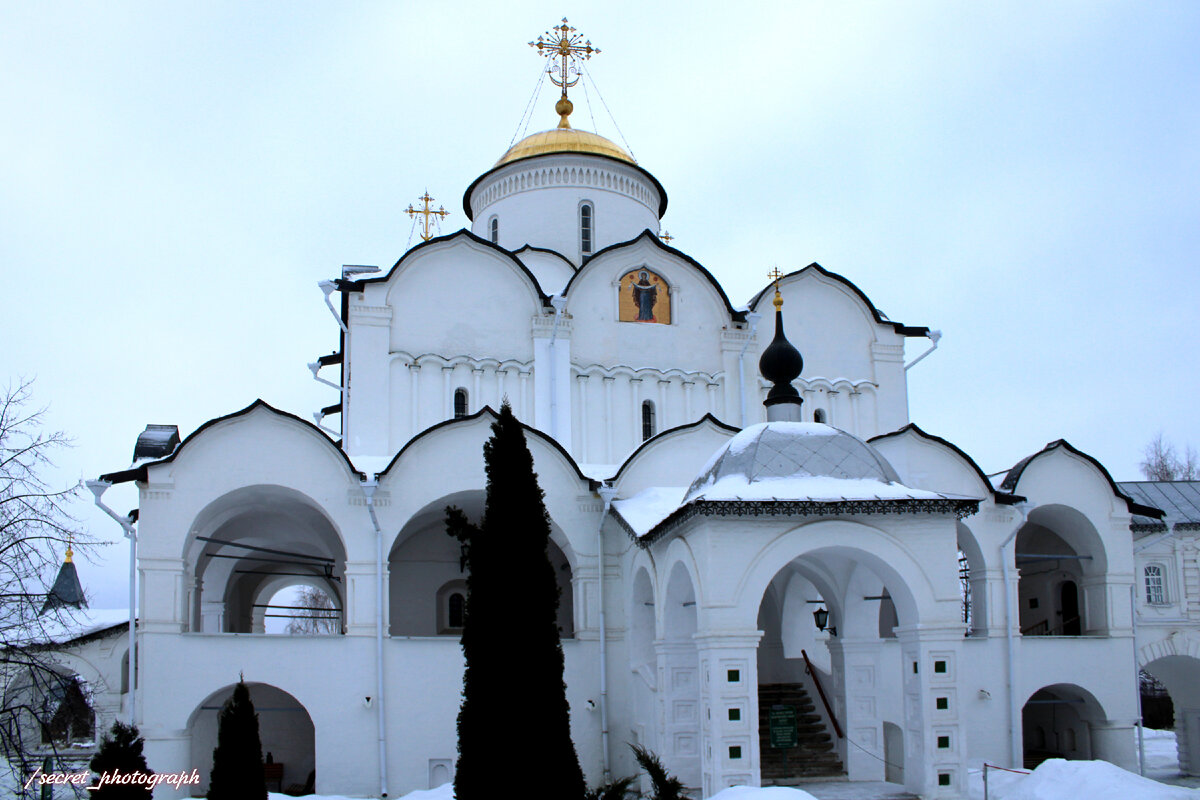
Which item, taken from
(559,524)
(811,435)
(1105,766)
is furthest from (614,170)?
(1105,766)

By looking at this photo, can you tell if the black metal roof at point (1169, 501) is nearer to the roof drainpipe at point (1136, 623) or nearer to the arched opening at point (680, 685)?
the roof drainpipe at point (1136, 623)

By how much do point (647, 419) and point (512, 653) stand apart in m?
8.73

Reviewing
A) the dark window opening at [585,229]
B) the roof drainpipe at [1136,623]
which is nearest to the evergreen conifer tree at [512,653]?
the roof drainpipe at [1136,623]

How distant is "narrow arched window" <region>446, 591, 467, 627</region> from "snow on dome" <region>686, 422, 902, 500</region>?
6.51 metres

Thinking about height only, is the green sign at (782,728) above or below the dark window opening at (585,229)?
below

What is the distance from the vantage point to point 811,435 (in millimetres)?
11844

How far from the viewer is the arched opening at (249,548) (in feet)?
48.8

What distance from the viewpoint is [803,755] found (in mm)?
13555

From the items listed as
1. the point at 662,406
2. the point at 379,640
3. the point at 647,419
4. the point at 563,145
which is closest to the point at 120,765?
the point at 379,640

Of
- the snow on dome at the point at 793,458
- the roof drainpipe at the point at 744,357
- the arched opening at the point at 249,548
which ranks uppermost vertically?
the roof drainpipe at the point at 744,357

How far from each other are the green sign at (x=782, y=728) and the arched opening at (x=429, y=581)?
180 inches

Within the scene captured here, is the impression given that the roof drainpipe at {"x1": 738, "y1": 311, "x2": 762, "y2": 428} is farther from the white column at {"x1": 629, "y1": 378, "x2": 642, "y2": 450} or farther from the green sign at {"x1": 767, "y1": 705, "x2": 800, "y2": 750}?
the green sign at {"x1": 767, "y1": 705, "x2": 800, "y2": 750}

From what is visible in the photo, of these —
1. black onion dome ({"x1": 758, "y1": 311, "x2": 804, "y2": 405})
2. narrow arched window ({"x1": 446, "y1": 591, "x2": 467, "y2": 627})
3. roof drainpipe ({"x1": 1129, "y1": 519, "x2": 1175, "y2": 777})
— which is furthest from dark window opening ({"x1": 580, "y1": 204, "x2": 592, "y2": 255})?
roof drainpipe ({"x1": 1129, "y1": 519, "x2": 1175, "y2": 777})

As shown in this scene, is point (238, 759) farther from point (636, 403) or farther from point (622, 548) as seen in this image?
point (636, 403)
